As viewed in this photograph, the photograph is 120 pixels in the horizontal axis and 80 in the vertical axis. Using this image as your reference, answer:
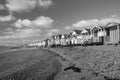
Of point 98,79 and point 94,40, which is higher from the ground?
point 94,40

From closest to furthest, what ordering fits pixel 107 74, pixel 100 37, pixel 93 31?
1. pixel 107 74
2. pixel 100 37
3. pixel 93 31

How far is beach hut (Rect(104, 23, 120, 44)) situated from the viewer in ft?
77.7

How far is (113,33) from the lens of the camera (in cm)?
2567

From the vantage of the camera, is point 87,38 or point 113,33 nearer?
point 113,33

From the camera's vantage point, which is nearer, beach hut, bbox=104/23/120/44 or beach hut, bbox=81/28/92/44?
beach hut, bbox=104/23/120/44

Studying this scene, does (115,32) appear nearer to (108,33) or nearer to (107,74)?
(108,33)

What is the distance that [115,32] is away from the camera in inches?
986

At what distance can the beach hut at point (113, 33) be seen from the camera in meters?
23.7

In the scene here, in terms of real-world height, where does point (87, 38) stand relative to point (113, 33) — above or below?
below

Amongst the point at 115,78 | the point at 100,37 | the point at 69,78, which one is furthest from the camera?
the point at 100,37

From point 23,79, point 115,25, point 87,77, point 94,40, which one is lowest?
point 23,79

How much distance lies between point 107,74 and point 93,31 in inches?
1110

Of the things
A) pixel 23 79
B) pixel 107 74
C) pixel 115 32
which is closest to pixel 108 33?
pixel 115 32

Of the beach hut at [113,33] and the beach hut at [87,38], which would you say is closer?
the beach hut at [113,33]
